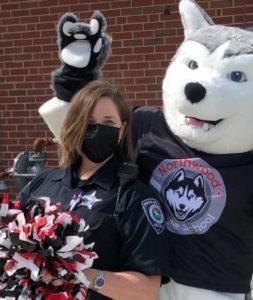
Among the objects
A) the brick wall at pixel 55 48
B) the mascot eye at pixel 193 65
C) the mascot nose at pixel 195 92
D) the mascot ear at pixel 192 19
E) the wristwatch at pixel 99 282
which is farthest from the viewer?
the brick wall at pixel 55 48

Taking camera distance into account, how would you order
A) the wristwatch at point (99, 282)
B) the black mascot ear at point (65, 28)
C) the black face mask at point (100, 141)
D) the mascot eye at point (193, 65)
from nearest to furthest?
1. the wristwatch at point (99, 282)
2. the black face mask at point (100, 141)
3. the mascot eye at point (193, 65)
4. the black mascot ear at point (65, 28)

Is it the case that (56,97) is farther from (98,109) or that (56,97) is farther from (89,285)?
(89,285)

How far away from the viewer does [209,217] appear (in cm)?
242

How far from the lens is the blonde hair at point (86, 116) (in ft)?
7.36

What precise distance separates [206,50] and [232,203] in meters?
0.65

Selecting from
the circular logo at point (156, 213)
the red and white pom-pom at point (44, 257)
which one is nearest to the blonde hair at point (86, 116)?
the circular logo at point (156, 213)

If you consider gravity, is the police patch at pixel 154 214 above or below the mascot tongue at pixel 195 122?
below

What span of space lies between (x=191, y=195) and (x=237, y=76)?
53 centimetres

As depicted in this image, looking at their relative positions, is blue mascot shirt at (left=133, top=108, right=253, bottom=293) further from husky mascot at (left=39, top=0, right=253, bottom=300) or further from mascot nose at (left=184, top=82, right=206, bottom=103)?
mascot nose at (left=184, top=82, right=206, bottom=103)

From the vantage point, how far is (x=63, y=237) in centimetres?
193

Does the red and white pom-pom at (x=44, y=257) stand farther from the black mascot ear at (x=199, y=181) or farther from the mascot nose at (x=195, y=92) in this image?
the mascot nose at (x=195, y=92)

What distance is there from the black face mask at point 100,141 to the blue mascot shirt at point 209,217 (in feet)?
1.07

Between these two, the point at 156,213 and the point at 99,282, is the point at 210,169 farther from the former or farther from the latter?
the point at 99,282

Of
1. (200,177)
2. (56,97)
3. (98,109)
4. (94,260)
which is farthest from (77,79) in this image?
(94,260)
